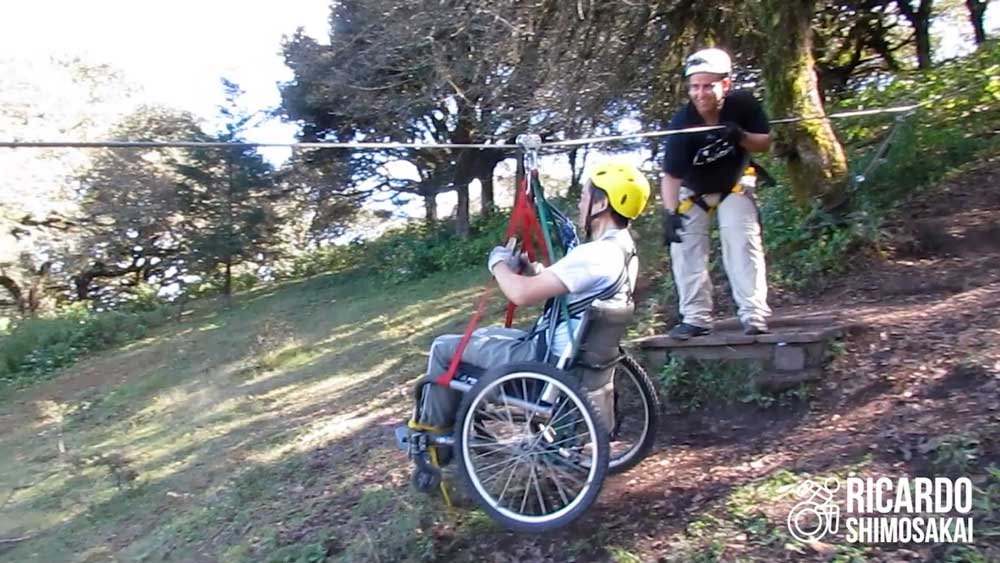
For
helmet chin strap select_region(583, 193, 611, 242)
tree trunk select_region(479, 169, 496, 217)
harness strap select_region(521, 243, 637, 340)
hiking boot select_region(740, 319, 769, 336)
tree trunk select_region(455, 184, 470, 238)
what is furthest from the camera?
tree trunk select_region(479, 169, 496, 217)

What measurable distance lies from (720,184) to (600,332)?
57.0 inches

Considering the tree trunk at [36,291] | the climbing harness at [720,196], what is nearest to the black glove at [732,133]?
the climbing harness at [720,196]

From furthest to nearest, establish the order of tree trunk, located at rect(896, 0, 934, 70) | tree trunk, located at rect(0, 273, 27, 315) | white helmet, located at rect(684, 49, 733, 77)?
tree trunk, located at rect(0, 273, 27, 315), tree trunk, located at rect(896, 0, 934, 70), white helmet, located at rect(684, 49, 733, 77)

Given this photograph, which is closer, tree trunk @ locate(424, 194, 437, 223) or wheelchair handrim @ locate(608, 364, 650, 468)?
wheelchair handrim @ locate(608, 364, 650, 468)

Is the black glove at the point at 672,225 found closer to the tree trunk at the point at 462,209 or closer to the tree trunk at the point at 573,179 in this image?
the tree trunk at the point at 573,179

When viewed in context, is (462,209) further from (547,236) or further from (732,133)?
(547,236)

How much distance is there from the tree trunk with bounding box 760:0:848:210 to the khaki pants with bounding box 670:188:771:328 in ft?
6.39

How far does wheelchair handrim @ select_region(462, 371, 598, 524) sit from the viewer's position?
10.1 ft

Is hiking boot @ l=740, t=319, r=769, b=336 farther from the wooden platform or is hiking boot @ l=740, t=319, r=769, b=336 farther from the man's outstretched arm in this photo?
the man's outstretched arm

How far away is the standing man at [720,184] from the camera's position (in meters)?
4.12

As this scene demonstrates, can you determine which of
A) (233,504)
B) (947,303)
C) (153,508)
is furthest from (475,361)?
(153,508)

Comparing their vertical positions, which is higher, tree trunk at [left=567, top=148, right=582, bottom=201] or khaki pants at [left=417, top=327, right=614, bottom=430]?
tree trunk at [left=567, top=148, right=582, bottom=201]

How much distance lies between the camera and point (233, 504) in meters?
5.07

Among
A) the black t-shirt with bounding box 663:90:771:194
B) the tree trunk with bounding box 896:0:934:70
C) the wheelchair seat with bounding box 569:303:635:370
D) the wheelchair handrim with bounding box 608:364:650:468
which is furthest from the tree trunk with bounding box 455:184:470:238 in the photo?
the wheelchair seat with bounding box 569:303:635:370
